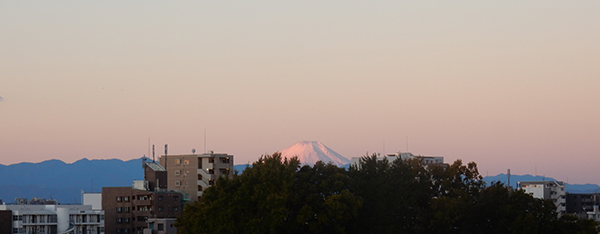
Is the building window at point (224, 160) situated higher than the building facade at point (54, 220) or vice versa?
the building window at point (224, 160)

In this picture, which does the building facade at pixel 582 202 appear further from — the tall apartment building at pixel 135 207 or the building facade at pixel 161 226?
the building facade at pixel 161 226

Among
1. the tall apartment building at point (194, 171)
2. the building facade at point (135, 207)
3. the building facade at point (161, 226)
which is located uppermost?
the tall apartment building at point (194, 171)

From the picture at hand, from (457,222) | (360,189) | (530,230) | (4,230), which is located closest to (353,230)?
(360,189)

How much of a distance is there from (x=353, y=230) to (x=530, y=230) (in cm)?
1280

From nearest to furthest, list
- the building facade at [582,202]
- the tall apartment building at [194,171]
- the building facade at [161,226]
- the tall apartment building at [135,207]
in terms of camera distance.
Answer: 1. the building facade at [161,226]
2. the tall apartment building at [135,207]
3. the tall apartment building at [194,171]
4. the building facade at [582,202]

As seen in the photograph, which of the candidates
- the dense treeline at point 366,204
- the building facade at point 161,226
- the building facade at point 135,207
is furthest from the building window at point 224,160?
the dense treeline at point 366,204

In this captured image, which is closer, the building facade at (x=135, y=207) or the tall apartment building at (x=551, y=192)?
the building facade at (x=135, y=207)

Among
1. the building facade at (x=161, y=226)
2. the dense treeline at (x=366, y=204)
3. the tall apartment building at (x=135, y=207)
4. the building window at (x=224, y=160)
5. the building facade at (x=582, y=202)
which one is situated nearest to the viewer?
the dense treeline at (x=366, y=204)

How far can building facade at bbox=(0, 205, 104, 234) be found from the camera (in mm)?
95750

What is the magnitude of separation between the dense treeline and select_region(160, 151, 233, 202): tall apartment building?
4487 cm

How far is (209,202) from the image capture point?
60.3m

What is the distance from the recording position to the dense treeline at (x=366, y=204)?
58375 millimetres

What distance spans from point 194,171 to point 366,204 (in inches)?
2034

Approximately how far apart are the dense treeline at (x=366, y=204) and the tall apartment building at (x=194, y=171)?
44875mm
